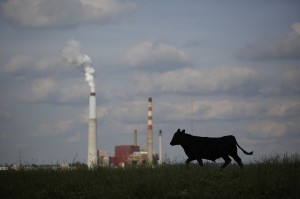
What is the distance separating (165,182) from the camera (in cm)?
1623

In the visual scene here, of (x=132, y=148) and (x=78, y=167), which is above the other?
(x=132, y=148)

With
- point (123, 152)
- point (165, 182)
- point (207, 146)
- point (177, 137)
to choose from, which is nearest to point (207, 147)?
point (207, 146)

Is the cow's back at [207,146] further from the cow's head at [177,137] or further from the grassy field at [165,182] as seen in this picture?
the grassy field at [165,182]

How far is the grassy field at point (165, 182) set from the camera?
49.0ft

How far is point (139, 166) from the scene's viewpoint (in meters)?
20.3

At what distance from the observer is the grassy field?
588 inches

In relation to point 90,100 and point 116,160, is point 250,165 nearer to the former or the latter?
point 90,100

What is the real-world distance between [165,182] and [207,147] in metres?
3.11

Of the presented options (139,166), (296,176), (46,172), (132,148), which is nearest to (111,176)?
(139,166)

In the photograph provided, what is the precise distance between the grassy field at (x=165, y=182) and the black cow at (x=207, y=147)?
502mm

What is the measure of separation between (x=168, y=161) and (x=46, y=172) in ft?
14.1

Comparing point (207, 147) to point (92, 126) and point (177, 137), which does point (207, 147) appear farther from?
point (92, 126)

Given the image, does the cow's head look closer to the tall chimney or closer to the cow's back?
the cow's back

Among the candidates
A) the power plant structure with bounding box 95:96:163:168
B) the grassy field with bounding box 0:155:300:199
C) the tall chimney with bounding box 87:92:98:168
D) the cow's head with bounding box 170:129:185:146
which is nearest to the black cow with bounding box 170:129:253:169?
the cow's head with bounding box 170:129:185:146
